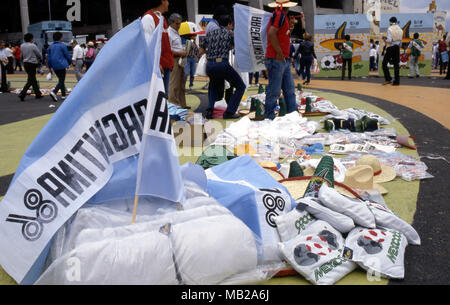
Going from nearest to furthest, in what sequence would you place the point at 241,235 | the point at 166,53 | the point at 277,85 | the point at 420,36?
the point at 241,235 → the point at 277,85 → the point at 166,53 → the point at 420,36

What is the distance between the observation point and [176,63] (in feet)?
27.0

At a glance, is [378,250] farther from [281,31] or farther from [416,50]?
[416,50]

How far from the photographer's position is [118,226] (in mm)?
2201

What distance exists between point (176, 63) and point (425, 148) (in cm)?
503

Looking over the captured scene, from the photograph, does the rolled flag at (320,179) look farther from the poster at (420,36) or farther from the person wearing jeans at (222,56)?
the poster at (420,36)

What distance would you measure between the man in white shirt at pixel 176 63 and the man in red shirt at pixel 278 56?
2096 millimetres

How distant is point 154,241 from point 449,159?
154 inches

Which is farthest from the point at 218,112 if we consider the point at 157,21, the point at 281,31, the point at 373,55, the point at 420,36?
the point at 373,55

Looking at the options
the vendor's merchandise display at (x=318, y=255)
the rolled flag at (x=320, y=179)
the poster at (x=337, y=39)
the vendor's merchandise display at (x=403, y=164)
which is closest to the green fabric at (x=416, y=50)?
Result: the poster at (x=337, y=39)

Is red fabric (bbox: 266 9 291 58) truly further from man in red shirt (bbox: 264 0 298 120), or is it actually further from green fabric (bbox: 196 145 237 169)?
green fabric (bbox: 196 145 237 169)

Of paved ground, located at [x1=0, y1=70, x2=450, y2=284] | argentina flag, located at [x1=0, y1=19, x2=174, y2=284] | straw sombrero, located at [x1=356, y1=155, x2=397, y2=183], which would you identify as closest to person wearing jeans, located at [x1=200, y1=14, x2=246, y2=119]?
paved ground, located at [x1=0, y1=70, x2=450, y2=284]
